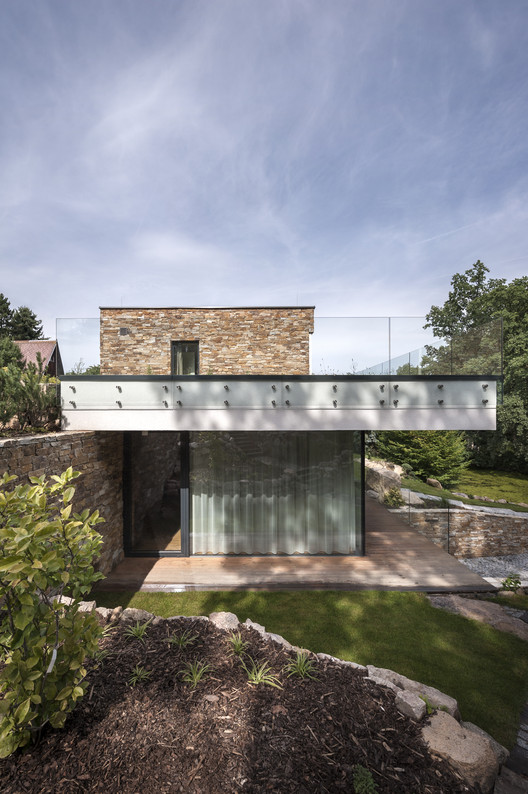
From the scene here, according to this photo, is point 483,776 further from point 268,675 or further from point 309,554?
point 309,554

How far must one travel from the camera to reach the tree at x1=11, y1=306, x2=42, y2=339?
3662 cm

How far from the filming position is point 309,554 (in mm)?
7238

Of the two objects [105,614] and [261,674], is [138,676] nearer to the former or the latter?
[261,674]

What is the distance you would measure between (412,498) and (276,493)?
451 cm

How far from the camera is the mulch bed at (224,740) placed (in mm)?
2094

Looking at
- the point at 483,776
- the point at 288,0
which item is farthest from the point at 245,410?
the point at 288,0

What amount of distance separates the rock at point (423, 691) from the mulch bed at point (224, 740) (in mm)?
232

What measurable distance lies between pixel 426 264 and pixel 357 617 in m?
17.6

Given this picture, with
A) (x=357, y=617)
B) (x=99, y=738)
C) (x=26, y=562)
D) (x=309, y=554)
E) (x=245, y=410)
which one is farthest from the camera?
(x=309, y=554)

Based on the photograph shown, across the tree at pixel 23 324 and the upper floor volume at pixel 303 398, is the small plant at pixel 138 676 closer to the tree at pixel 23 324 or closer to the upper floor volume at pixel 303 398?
the upper floor volume at pixel 303 398

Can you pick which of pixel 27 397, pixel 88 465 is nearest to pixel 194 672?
pixel 88 465

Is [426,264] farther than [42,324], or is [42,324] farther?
[42,324]

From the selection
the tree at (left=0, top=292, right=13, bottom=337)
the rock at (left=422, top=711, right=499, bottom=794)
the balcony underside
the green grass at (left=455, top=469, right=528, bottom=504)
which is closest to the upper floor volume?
the balcony underside

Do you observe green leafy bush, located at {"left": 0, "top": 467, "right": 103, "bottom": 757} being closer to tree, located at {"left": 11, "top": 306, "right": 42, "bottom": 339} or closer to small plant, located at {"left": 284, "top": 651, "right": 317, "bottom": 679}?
small plant, located at {"left": 284, "top": 651, "right": 317, "bottom": 679}
